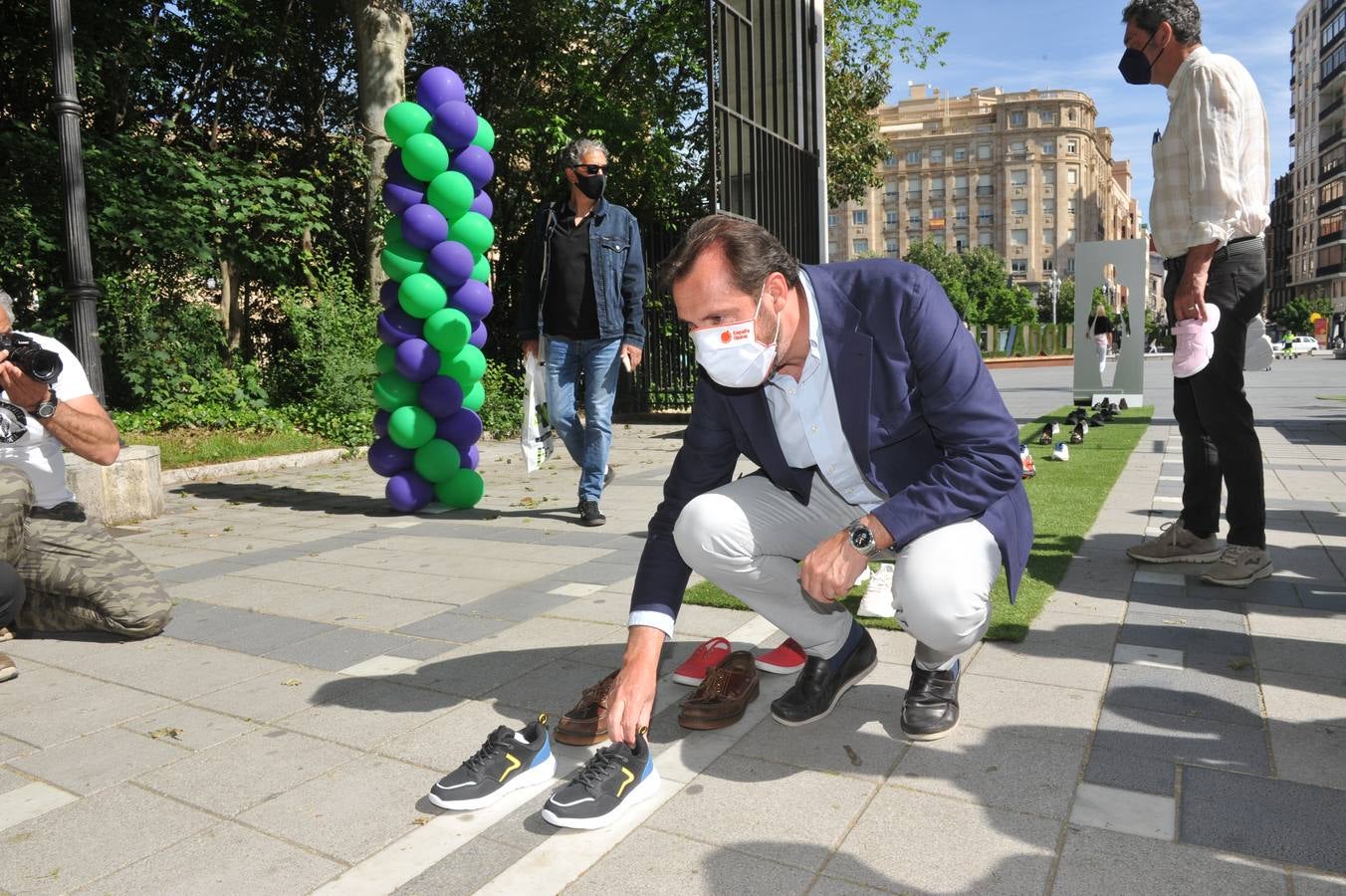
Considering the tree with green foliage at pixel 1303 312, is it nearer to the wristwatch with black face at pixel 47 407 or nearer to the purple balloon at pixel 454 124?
the purple balloon at pixel 454 124

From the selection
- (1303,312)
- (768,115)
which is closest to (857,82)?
(768,115)

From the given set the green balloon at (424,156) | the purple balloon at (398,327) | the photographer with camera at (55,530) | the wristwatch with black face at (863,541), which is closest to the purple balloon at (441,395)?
the purple balloon at (398,327)

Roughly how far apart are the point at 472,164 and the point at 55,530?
3.86 metres

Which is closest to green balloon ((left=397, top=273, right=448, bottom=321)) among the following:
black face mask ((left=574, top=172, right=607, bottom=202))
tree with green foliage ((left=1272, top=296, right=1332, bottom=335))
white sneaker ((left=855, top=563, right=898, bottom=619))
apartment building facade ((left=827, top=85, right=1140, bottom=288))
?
black face mask ((left=574, top=172, right=607, bottom=202))

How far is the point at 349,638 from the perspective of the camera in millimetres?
3738

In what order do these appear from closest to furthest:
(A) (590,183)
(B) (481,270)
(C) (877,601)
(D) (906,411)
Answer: (D) (906,411), (C) (877,601), (A) (590,183), (B) (481,270)

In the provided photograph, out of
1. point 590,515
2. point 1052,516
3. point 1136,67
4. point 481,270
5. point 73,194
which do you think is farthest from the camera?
point 481,270

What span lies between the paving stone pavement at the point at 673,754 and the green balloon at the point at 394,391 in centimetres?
205

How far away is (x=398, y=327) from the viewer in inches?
259

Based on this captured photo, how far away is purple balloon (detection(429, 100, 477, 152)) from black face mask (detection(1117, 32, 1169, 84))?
4.00m

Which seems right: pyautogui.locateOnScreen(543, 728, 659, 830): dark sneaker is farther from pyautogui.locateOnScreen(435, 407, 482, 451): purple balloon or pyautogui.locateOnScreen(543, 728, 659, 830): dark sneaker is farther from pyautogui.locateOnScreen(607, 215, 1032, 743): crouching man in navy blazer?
pyautogui.locateOnScreen(435, 407, 482, 451): purple balloon

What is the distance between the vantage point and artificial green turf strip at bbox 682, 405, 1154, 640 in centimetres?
374

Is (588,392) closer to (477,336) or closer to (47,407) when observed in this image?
(477,336)

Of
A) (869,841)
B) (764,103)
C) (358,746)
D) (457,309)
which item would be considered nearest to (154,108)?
(457,309)
